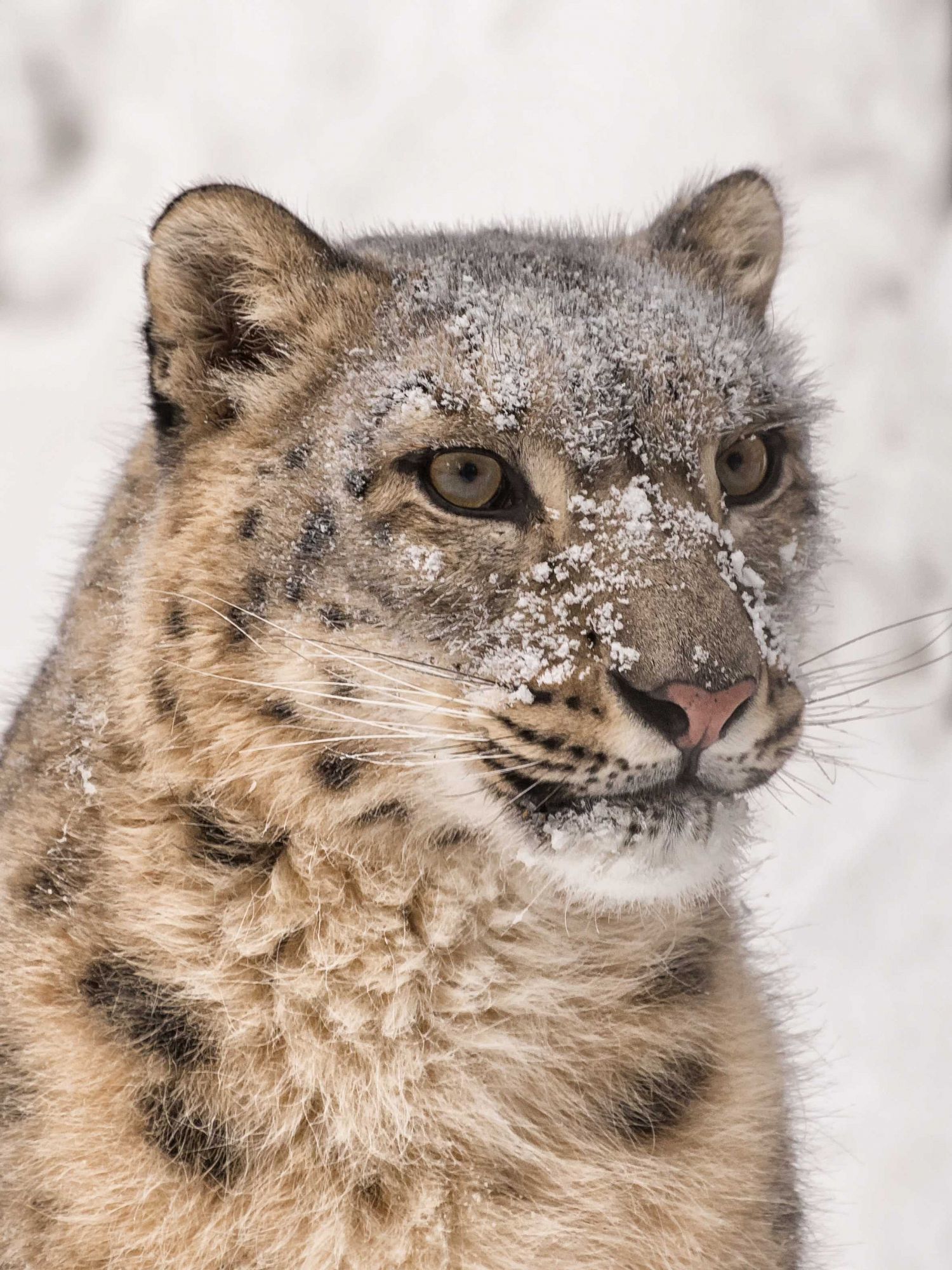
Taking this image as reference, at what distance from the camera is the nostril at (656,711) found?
240cm

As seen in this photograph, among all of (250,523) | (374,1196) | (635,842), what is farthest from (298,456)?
(374,1196)

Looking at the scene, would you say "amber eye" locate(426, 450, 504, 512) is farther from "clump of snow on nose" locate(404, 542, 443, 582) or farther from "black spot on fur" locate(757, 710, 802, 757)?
"black spot on fur" locate(757, 710, 802, 757)

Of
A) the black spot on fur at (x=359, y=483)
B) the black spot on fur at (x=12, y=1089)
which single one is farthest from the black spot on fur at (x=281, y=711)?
the black spot on fur at (x=12, y=1089)

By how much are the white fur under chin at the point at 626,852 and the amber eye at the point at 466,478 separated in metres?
0.61

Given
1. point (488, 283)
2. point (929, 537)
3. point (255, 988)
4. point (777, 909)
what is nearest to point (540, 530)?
point (488, 283)

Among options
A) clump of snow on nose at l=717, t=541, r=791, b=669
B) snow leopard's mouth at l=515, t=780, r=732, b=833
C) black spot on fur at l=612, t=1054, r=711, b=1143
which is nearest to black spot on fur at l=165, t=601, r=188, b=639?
snow leopard's mouth at l=515, t=780, r=732, b=833

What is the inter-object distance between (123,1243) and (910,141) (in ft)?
23.1

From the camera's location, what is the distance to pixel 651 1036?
111 inches

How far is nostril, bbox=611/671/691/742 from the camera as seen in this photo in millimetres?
2396

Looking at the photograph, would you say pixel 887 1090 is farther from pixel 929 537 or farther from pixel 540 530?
pixel 540 530

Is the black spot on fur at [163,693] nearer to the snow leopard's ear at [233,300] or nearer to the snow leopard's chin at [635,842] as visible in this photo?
the snow leopard's ear at [233,300]

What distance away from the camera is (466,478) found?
2666mm

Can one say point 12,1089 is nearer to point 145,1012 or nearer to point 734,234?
point 145,1012

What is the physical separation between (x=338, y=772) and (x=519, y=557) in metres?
0.53
